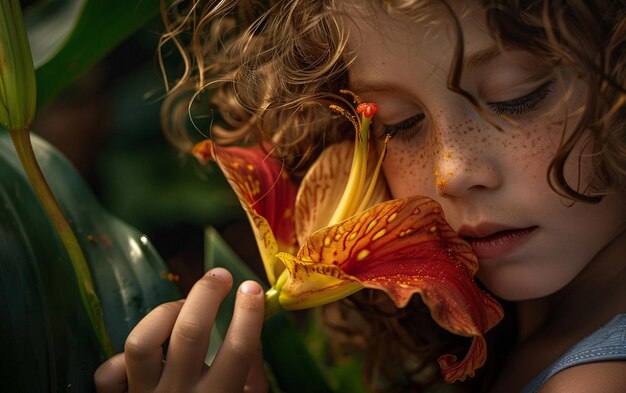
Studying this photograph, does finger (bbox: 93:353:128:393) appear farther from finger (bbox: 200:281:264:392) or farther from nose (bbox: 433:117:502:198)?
nose (bbox: 433:117:502:198)

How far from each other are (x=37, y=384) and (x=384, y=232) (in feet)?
1.21

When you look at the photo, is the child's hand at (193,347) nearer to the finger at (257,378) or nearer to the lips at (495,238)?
the finger at (257,378)

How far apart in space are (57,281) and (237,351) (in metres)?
0.23

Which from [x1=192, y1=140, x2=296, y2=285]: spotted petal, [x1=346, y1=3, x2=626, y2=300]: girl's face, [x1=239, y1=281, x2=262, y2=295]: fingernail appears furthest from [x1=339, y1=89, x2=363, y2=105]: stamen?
[x1=239, y1=281, x2=262, y2=295]: fingernail

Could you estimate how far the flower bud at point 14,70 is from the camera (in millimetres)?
586

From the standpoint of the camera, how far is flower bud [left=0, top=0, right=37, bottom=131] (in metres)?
0.59

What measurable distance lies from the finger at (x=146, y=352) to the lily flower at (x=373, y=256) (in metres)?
0.10

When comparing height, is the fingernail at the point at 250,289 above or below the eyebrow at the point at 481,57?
below

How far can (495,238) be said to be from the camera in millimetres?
716

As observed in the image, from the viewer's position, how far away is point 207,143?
2.60 ft

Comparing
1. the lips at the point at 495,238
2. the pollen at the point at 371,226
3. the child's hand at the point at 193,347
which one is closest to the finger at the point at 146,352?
→ the child's hand at the point at 193,347

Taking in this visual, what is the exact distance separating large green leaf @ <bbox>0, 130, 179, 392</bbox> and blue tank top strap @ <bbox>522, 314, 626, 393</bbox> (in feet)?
1.41

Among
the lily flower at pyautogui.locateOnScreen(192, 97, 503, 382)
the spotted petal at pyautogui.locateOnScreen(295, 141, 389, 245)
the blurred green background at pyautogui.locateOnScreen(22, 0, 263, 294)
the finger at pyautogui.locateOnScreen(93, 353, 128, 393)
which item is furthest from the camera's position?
the blurred green background at pyautogui.locateOnScreen(22, 0, 263, 294)

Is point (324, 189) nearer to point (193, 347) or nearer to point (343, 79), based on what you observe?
point (343, 79)
